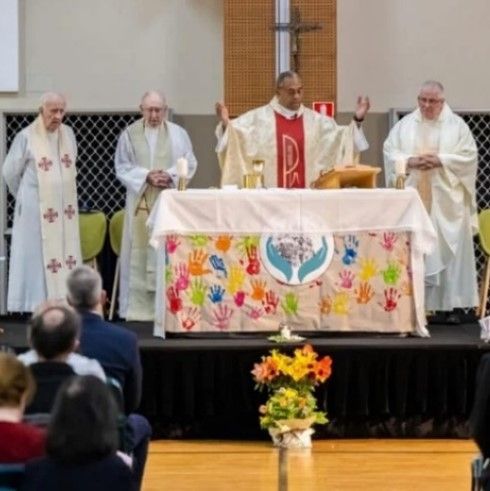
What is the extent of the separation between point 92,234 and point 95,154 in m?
0.87

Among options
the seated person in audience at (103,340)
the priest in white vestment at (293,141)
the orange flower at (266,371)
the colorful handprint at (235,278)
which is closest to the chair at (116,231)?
the priest in white vestment at (293,141)

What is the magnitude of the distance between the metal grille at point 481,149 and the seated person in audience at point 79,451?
7.29 meters

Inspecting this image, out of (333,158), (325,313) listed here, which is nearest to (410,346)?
(325,313)

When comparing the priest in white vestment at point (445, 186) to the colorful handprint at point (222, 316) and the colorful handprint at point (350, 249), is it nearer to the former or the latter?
the colorful handprint at point (350, 249)

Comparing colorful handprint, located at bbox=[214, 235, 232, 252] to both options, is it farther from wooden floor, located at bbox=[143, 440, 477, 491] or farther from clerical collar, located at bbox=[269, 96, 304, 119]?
clerical collar, located at bbox=[269, 96, 304, 119]

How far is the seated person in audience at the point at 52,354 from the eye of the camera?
14.0 ft

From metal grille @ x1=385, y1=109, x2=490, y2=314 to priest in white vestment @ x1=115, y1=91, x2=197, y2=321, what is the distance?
71.7 inches

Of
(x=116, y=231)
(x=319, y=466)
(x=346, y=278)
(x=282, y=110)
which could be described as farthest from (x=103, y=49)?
(x=319, y=466)

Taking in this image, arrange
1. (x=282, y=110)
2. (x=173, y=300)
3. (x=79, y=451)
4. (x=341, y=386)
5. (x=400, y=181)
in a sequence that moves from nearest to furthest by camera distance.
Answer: (x=79, y=451) → (x=341, y=386) → (x=173, y=300) → (x=400, y=181) → (x=282, y=110)

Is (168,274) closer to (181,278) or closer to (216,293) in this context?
(181,278)

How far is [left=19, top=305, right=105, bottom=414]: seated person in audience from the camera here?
14.0 ft

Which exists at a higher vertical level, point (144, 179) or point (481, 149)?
point (481, 149)

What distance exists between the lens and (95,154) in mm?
10562

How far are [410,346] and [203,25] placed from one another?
12.9 ft
